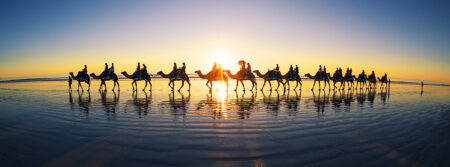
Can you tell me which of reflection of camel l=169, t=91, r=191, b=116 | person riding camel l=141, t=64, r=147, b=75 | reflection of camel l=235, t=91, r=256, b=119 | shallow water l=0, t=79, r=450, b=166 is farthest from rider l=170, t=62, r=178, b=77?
shallow water l=0, t=79, r=450, b=166

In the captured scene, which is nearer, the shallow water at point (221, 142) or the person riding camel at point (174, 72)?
the shallow water at point (221, 142)

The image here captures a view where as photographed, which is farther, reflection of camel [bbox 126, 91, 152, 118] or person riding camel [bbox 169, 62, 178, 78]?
person riding camel [bbox 169, 62, 178, 78]

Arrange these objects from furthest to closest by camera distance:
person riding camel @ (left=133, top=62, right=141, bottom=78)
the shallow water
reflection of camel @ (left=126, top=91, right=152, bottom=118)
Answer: person riding camel @ (left=133, top=62, right=141, bottom=78), reflection of camel @ (left=126, top=91, right=152, bottom=118), the shallow water

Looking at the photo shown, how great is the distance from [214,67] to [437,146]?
55.9ft

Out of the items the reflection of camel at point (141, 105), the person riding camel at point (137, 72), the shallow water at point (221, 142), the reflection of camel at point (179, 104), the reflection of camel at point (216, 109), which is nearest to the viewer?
the shallow water at point (221, 142)

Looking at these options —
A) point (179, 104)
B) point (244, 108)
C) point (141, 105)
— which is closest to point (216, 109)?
point (244, 108)

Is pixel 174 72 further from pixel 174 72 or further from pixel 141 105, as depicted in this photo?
pixel 141 105

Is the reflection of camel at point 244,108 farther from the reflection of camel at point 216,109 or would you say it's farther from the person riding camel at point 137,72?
the person riding camel at point 137,72

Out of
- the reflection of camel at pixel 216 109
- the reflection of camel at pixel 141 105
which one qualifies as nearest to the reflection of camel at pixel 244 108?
the reflection of camel at pixel 216 109

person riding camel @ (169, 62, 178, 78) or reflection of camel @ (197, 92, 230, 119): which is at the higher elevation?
person riding camel @ (169, 62, 178, 78)

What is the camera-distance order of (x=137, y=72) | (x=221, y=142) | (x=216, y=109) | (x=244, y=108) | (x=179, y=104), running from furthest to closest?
(x=137, y=72), (x=179, y=104), (x=244, y=108), (x=216, y=109), (x=221, y=142)

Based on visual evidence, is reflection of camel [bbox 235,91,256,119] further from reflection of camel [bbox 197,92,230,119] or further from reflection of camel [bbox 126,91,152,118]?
reflection of camel [bbox 126,91,152,118]

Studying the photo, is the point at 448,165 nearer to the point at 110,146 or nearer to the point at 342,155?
the point at 342,155

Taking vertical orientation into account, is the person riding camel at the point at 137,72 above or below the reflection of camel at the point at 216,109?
above
